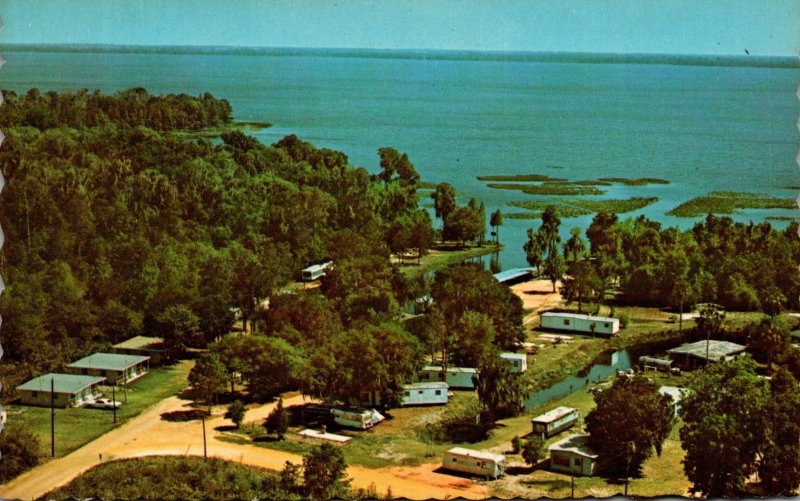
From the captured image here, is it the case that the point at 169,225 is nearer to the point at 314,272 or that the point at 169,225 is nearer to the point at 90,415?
the point at 314,272

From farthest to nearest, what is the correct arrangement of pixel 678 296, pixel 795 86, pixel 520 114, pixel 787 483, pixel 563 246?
pixel 563 246, pixel 678 296, pixel 520 114, pixel 795 86, pixel 787 483

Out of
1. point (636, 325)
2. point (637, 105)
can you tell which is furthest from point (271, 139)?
point (636, 325)

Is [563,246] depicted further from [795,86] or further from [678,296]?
[795,86]

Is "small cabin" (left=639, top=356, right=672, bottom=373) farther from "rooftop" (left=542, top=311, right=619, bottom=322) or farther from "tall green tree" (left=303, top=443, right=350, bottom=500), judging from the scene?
"tall green tree" (left=303, top=443, right=350, bottom=500)

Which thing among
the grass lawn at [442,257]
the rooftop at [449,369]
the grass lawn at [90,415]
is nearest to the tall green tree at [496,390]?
the rooftop at [449,369]

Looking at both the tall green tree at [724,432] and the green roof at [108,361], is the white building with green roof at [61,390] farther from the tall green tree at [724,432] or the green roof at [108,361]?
the tall green tree at [724,432]
